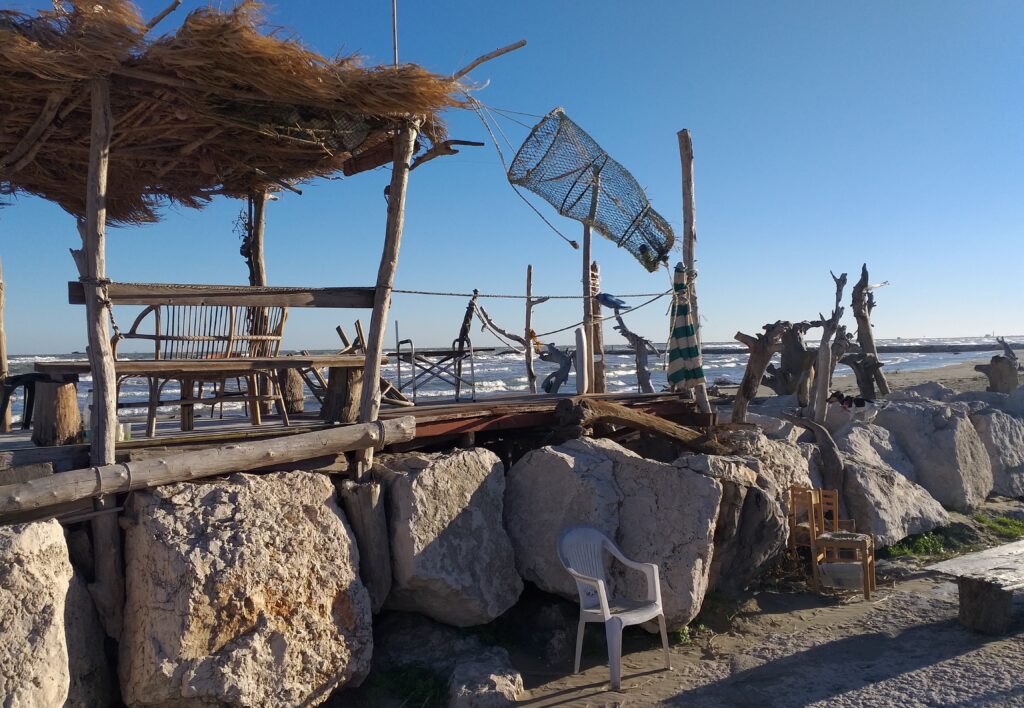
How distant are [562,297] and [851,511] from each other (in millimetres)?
3865

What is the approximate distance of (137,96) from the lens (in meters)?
5.29

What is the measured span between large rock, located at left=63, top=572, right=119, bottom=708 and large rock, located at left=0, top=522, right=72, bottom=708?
19 cm

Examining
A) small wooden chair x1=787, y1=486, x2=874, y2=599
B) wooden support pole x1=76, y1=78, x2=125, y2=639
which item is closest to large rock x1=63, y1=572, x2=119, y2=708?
wooden support pole x1=76, y1=78, x2=125, y2=639

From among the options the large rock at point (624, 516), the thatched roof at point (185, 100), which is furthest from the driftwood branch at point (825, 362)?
the thatched roof at point (185, 100)

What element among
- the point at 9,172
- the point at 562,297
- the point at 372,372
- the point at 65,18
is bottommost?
the point at 372,372

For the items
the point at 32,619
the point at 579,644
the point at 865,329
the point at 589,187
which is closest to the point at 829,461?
the point at 589,187

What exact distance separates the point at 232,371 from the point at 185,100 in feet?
6.06

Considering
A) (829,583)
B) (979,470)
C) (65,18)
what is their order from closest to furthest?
1. (65,18)
2. (829,583)
3. (979,470)

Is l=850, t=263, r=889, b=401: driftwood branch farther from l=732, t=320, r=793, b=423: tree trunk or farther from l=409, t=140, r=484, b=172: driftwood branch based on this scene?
l=409, t=140, r=484, b=172: driftwood branch

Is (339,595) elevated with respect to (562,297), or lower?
lower

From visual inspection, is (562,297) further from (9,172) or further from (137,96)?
(9,172)

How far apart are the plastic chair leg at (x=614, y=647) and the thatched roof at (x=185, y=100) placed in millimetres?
3690

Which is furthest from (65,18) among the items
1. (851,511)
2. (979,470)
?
(979,470)

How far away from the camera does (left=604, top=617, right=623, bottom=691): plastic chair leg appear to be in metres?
5.38
